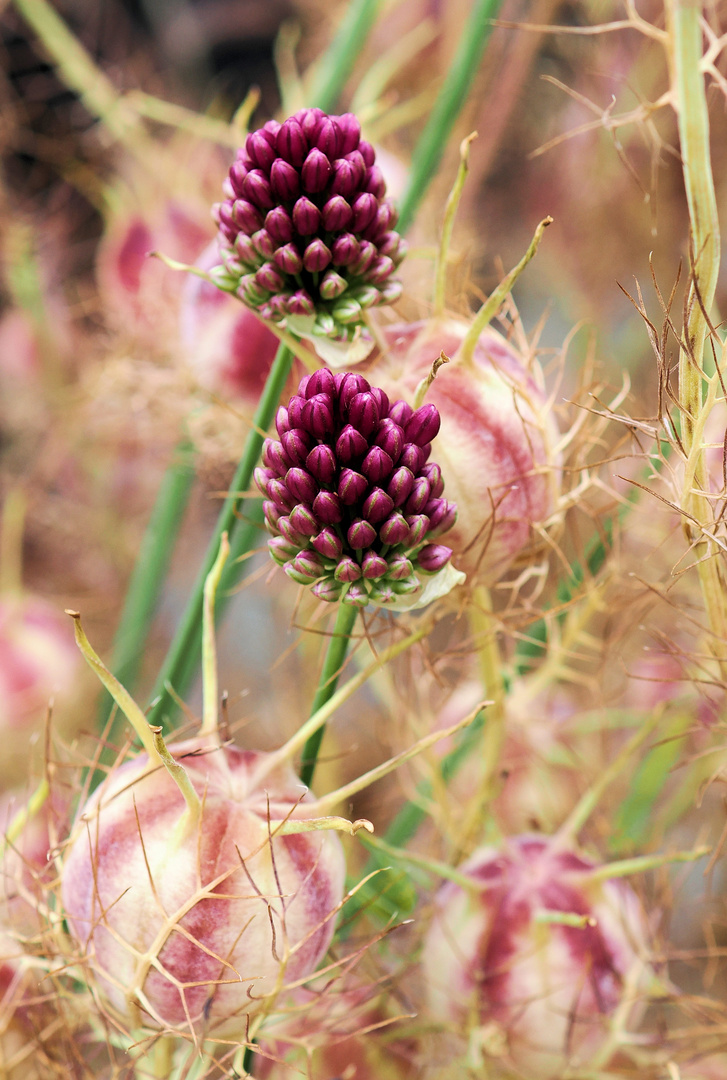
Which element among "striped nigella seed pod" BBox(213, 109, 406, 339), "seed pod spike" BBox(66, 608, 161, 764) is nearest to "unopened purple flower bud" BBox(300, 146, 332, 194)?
"striped nigella seed pod" BBox(213, 109, 406, 339)

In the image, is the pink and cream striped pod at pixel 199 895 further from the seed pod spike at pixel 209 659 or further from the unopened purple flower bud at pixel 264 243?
the unopened purple flower bud at pixel 264 243

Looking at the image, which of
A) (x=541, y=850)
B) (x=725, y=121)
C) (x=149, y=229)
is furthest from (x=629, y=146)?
(x=541, y=850)

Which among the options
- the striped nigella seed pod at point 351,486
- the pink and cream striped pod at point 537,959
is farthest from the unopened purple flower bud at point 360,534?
the pink and cream striped pod at point 537,959

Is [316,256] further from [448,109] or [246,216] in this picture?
[448,109]

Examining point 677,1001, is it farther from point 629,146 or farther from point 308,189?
point 629,146

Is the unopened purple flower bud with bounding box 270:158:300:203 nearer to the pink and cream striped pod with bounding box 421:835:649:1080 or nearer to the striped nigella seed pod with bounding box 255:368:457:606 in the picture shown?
the striped nigella seed pod with bounding box 255:368:457:606

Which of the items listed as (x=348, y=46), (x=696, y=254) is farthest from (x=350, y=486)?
(x=348, y=46)
